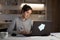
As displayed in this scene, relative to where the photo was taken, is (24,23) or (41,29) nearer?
(41,29)

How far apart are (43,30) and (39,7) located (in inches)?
125

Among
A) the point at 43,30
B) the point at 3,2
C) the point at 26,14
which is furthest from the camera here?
the point at 3,2

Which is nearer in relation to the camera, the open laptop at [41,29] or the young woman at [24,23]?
the open laptop at [41,29]

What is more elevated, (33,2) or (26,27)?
(33,2)

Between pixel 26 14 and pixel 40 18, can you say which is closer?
pixel 26 14

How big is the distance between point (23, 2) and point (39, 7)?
0.61m

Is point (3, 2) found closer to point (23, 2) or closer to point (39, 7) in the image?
point (23, 2)

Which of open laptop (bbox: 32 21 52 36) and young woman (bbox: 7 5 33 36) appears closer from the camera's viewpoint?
open laptop (bbox: 32 21 52 36)

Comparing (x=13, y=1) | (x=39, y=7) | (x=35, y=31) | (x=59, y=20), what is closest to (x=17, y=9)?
(x=13, y=1)

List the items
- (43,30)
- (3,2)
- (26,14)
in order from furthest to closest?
(3,2), (26,14), (43,30)

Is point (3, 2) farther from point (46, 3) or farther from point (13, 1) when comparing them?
point (46, 3)

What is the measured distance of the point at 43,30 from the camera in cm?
242

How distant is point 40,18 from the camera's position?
5496 millimetres

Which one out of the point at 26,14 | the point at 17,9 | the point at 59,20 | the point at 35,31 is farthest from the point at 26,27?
the point at 59,20
